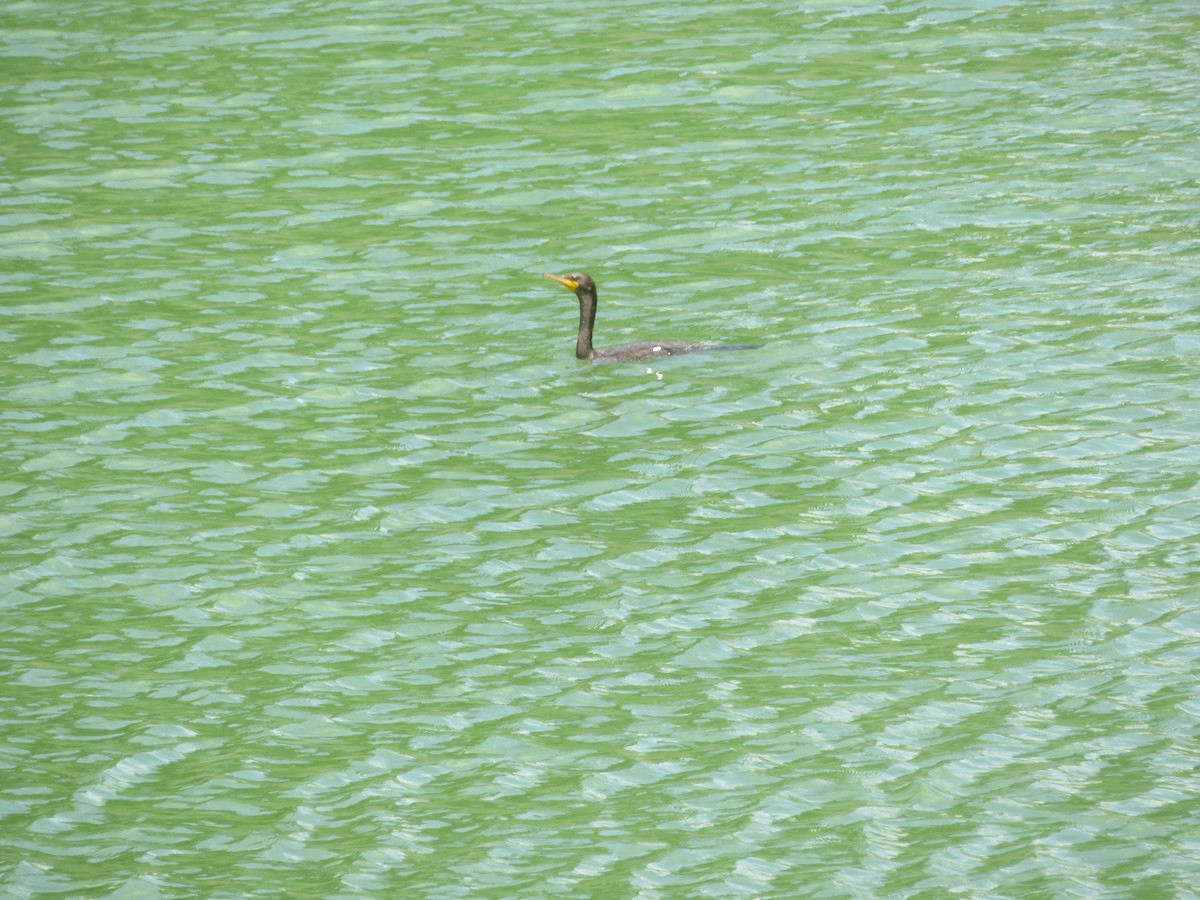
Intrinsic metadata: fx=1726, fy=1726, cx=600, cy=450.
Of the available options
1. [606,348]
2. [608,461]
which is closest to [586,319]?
[606,348]

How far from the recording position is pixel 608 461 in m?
16.6

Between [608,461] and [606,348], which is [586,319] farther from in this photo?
[608,461]

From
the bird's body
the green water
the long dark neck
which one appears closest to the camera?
the green water

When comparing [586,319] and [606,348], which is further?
[606,348]

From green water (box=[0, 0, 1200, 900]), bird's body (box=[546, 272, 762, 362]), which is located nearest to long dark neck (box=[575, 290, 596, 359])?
bird's body (box=[546, 272, 762, 362])

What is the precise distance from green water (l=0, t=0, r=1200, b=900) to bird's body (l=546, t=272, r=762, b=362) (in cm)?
30

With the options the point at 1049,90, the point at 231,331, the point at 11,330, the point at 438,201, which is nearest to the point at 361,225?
the point at 438,201

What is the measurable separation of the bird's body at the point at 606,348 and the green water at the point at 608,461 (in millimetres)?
299

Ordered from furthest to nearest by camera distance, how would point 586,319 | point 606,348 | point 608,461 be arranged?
point 606,348
point 586,319
point 608,461

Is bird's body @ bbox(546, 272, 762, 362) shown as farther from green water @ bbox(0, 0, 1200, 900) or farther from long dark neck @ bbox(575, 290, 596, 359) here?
green water @ bbox(0, 0, 1200, 900)

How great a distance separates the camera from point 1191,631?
13.2 metres

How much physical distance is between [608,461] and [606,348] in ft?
7.93

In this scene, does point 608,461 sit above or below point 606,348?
below

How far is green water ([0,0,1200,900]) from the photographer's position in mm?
11586
